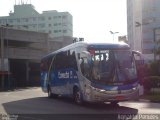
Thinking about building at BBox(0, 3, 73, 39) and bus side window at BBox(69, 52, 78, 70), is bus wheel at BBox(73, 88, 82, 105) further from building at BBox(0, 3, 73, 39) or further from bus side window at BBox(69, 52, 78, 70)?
building at BBox(0, 3, 73, 39)

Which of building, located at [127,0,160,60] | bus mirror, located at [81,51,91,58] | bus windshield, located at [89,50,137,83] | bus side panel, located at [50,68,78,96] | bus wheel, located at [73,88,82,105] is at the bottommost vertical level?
bus wheel, located at [73,88,82,105]

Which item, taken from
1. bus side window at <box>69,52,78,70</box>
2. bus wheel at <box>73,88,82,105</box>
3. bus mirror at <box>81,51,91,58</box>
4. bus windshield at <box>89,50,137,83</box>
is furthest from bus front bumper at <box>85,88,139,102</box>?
bus side window at <box>69,52,78,70</box>

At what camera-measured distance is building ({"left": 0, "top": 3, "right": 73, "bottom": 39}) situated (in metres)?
140

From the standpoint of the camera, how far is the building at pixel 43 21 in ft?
459

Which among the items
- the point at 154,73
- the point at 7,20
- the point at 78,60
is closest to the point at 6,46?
the point at 154,73

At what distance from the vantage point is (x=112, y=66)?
738 inches

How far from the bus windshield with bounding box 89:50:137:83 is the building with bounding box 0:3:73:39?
121690 millimetres

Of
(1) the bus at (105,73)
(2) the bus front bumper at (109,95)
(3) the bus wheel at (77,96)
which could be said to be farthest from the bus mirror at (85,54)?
(3) the bus wheel at (77,96)

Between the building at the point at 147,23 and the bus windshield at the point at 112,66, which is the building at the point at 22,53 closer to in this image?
the building at the point at 147,23

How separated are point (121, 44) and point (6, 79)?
47.4m

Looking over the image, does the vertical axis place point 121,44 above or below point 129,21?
below

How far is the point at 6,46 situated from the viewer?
68688 millimetres

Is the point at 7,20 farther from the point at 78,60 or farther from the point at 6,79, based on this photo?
the point at 78,60

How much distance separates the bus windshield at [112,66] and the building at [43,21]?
4791 inches
